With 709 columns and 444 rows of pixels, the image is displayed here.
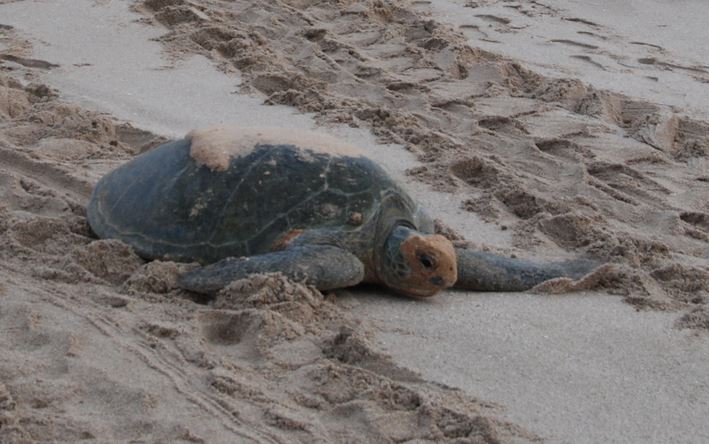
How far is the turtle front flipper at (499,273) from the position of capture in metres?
3.24

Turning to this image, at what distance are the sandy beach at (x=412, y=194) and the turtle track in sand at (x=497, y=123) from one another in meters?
0.02

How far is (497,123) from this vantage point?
195 inches

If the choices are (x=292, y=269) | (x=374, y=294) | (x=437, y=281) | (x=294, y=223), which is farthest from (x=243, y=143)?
(x=437, y=281)

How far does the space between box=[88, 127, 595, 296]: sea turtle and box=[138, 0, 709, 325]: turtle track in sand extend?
1.45 ft

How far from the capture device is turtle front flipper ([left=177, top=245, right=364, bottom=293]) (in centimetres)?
297

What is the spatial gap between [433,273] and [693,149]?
86.6 inches

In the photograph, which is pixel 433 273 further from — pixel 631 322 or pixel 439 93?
pixel 439 93

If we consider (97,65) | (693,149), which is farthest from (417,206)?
(97,65)

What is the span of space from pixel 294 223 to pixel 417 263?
0.41 m

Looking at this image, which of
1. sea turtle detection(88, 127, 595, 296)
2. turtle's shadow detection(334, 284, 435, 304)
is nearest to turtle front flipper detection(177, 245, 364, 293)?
sea turtle detection(88, 127, 595, 296)

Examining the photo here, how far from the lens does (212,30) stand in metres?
5.98

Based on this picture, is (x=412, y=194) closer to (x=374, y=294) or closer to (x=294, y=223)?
(x=374, y=294)

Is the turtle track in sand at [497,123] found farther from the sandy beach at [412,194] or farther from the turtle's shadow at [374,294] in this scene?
the turtle's shadow at [374,294]

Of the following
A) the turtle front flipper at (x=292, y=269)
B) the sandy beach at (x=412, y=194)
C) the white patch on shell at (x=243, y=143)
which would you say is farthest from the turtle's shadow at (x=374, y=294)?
the white patch on shell at (x=243, y=143)
